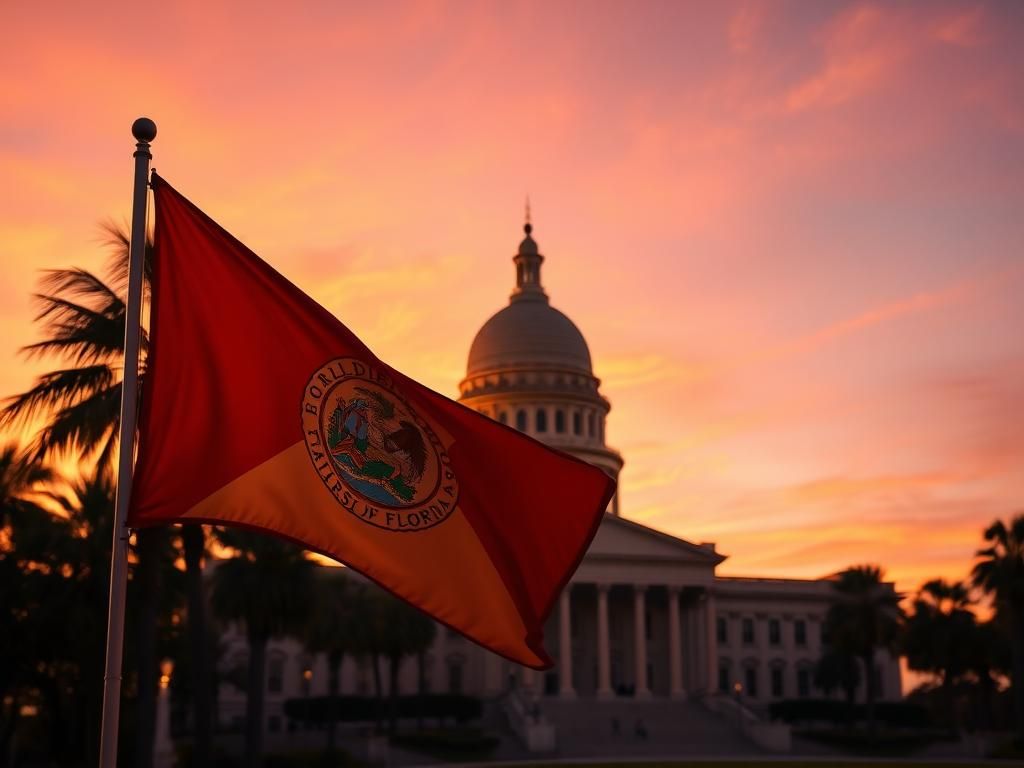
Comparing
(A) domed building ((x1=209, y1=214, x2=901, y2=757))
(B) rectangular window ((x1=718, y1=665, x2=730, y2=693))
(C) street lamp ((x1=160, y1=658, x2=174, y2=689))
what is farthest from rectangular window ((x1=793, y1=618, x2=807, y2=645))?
(C) street lamp ((x1=160, y1=658, x2=174, y2=689))

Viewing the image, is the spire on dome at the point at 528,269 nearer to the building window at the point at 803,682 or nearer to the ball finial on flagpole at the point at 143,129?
the building window at the point at 803,682

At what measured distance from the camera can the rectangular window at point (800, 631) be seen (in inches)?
4870

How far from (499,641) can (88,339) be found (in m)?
12.6

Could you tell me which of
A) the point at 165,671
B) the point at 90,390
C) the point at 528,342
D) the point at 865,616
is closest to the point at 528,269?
the point at 528,342

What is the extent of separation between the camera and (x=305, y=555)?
5116cm

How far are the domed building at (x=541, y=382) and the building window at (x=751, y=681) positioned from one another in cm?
1898

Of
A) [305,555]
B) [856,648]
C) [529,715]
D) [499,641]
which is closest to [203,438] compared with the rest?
[499,641]

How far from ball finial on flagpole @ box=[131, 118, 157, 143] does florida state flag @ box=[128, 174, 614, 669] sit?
49cm

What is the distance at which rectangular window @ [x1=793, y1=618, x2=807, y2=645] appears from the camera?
406 ft

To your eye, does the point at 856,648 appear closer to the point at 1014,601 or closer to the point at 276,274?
the point at 1014,601

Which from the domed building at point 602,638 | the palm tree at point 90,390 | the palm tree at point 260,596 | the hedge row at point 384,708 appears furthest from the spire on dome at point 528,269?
the palm tree at point 90,390

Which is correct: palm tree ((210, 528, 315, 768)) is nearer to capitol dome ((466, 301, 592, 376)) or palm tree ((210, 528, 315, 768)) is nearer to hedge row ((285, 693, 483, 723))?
hedge row ((285, 693, 483, 723))

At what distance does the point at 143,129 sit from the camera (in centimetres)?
1195

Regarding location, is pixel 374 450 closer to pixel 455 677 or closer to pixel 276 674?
pixel 276 674
